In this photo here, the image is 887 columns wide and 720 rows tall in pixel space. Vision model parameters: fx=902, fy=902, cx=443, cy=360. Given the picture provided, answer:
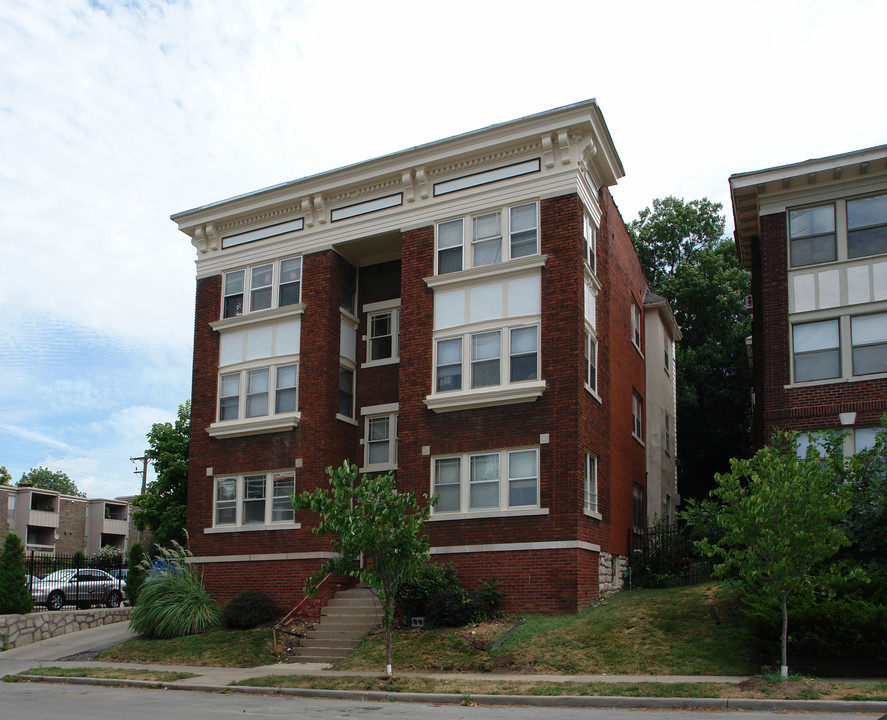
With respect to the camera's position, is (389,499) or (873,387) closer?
(389,499)

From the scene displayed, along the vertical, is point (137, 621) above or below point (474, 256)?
below

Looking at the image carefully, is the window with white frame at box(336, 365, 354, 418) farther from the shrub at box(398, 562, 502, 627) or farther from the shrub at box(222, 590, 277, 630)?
the shrub at box(398, 562, 502, 627)

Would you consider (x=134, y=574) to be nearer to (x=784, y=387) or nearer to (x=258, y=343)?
(x=258, y=343)

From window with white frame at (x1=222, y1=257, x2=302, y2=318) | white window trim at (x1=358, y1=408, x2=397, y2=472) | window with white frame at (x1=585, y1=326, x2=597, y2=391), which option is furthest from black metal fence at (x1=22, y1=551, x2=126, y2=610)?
window with white frame at (x1=585, y1=326, x2=597, y2=391)

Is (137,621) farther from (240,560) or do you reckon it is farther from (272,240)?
(272,240)

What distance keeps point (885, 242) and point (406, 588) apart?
553 inches

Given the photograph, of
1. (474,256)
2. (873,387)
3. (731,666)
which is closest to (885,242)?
(873,387)

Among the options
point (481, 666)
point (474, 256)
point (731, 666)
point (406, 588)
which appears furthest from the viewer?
point (474, 256)

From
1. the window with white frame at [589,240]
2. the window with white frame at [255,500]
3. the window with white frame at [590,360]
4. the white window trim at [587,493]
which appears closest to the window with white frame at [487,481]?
the white window trim at [587,493]

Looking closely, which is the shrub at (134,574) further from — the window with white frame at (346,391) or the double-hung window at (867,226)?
the double-hung window at (867,226)

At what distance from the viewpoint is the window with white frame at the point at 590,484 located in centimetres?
2178

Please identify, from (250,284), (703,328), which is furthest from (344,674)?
(703,328)

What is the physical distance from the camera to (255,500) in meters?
25.1

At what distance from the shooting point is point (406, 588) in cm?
2012
